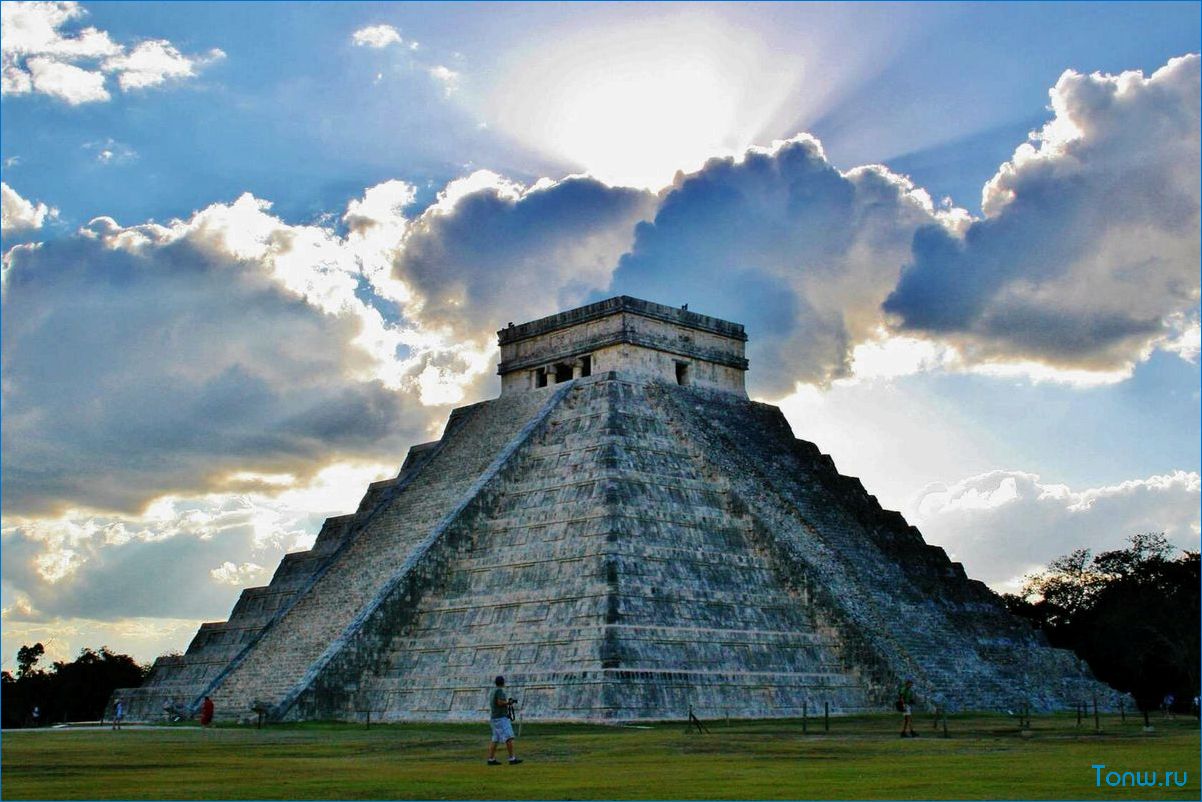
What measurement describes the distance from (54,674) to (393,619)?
31676 millimetres

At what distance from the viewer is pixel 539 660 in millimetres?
27188

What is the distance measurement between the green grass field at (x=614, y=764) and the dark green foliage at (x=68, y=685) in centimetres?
3204

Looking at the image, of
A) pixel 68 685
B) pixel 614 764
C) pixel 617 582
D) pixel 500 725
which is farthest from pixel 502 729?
pixel 68 685

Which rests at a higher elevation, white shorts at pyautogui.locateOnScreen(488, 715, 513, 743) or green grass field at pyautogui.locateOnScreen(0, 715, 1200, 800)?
white shorts at pyautogui.locateOnScreen(488, 715, 513, 743)

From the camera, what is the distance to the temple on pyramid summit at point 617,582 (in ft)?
90.2

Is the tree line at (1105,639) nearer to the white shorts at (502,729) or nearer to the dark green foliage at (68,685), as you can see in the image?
the dark green foliage at (68,685)

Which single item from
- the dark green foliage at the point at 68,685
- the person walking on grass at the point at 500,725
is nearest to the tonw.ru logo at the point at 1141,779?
the person walking on grass at the point at 500,725

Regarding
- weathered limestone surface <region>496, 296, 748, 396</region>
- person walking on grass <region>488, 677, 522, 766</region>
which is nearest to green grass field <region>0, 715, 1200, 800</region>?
person walking on grass <region>488, 677, 522, 766</region>

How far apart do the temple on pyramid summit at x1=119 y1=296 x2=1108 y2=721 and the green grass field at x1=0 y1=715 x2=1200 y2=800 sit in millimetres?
4132

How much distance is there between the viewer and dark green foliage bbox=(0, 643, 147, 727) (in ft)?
174

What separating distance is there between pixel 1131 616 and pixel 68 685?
124 ft

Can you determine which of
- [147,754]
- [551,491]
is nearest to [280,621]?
[551,491]

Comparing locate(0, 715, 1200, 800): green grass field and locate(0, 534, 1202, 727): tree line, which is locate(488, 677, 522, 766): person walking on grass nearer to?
locate(0, 715, 1200, 800): green grass field

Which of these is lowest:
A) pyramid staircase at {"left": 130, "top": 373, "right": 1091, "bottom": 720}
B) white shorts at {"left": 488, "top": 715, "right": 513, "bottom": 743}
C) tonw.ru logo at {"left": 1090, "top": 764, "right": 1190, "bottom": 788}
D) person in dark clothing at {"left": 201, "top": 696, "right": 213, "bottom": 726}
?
tonw.ru logo at {"left": 1090, "top": 764, "right": 1190, "bottom": 788}
